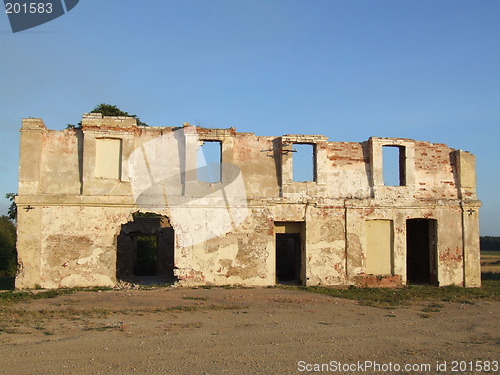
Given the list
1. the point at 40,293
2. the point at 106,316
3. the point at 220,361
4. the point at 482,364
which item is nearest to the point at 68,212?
the point at 40,293

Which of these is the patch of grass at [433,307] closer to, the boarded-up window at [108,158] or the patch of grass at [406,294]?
the patch of grass at [406,294]

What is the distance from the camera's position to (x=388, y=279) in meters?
16.3

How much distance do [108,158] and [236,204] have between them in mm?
4672

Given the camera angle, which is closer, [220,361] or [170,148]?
[220,361]

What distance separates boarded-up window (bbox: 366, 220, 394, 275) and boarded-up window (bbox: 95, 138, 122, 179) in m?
9.11

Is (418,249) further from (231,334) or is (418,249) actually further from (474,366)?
(474,366)

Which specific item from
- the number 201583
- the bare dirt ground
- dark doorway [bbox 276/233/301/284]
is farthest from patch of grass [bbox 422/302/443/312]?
dark doorway [bbox 276/233/301/284]

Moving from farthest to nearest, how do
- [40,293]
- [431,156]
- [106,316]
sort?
[431,156] < [40,293] < [106,316]

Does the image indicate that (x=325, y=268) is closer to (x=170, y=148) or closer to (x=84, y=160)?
(x=170, y=148)

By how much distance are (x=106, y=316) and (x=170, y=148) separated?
270 inches

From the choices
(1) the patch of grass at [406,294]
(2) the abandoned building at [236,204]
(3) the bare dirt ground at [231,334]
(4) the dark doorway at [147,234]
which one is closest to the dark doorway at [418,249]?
(2) the abandoned building at [236,204]

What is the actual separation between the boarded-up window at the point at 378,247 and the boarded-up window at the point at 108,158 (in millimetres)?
9107

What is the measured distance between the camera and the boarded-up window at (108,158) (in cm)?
1558

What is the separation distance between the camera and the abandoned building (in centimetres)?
1506
